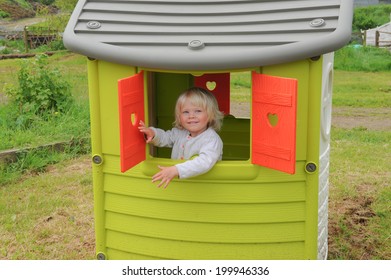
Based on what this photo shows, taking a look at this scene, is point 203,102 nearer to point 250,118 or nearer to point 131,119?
point 250,118

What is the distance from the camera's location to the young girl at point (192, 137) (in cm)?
275

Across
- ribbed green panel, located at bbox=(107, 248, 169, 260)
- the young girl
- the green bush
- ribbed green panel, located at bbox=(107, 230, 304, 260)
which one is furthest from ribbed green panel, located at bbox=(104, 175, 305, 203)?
the green bush

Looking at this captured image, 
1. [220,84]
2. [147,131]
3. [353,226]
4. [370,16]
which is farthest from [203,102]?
[370,16]

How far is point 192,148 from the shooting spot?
3002mm

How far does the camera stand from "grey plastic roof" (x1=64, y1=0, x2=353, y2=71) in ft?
8.62

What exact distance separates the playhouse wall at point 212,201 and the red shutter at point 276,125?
13 centimetres

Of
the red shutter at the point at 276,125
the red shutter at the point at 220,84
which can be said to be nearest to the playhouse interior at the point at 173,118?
the red shutter at the point at 220,84

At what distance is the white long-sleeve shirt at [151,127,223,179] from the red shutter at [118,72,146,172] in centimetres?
19

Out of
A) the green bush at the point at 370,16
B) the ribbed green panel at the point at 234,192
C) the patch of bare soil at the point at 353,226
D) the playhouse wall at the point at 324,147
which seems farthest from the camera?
the green bush at the point at 370,16

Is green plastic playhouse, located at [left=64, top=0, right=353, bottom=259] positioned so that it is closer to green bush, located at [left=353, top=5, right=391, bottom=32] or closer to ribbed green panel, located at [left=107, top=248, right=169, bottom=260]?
ribbed green panel, located at [left=107, top=248, right=169, bottom=260]

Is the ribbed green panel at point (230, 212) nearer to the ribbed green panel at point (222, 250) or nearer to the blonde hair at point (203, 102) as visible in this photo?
the ribbed green panel at point (222, 250)

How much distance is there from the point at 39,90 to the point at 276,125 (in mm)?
4492

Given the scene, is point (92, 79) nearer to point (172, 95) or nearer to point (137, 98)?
point (137, 98)

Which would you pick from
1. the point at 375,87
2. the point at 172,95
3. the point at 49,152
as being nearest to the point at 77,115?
the point at 49,152
